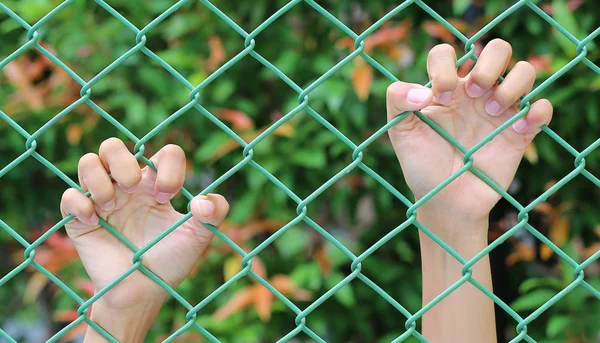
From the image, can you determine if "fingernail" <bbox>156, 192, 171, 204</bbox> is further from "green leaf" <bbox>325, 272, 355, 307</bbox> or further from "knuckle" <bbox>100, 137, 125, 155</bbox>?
"green leaf" <bbox>325, 272, 355, 307</bbox>

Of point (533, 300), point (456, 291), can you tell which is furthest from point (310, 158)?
point (456, 291)

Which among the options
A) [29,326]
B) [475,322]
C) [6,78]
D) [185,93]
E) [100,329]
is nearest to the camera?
[100,329]

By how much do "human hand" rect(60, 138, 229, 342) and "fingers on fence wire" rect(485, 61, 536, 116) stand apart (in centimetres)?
48

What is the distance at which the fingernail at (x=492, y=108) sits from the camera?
129cm

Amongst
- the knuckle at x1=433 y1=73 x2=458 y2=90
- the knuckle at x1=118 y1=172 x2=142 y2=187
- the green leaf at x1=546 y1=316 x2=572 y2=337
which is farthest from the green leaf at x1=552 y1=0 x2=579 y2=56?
the knuckle at x1=118 y1=172 x2=142 y2=187

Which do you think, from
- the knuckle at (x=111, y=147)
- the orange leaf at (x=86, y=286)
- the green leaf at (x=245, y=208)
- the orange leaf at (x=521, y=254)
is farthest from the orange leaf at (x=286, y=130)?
the knuckle at (x=111, y=147)

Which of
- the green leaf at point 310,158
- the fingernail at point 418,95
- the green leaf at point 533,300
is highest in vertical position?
the green leaf at point 310,158

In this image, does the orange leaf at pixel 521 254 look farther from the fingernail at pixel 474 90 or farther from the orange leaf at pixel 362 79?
the fingernail at pixel 474 90

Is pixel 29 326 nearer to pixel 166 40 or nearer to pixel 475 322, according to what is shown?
pixel 166 40

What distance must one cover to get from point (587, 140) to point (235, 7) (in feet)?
3.97

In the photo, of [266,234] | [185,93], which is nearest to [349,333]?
[266,234]

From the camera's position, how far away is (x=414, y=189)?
1.35 m

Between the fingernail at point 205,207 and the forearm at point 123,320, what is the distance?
21 centimetres

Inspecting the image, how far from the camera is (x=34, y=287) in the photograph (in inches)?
99.9
